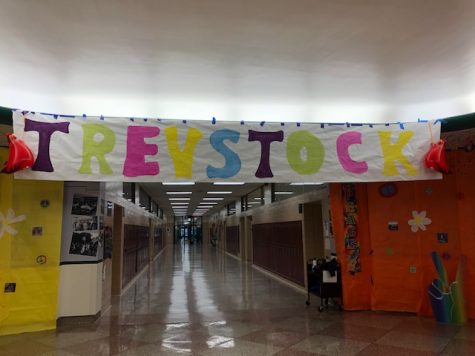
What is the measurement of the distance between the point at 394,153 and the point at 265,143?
1800 millimetres

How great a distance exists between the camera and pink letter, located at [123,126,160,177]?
4504 millimetres

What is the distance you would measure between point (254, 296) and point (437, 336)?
4109mm

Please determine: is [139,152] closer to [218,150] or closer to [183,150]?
[183,150]

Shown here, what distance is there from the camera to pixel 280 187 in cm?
1116

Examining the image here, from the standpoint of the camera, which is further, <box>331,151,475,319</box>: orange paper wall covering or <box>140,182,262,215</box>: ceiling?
<box>140,182,262,215</box>: ceiling

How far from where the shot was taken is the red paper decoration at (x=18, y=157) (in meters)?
4.12

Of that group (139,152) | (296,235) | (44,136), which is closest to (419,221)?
(296,235)

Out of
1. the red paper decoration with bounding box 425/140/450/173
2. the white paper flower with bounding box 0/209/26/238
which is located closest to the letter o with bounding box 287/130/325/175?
the red paper decoration with bounding box 425/140/450/173

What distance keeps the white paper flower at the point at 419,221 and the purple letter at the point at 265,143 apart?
306cm

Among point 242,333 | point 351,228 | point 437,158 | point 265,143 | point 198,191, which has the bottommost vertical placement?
point 242,333

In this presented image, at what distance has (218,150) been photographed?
15.5 ft

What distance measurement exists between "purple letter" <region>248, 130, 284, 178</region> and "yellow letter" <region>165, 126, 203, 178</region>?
28.7 inches

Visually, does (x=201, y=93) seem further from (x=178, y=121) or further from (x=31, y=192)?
(x=31, y=192)

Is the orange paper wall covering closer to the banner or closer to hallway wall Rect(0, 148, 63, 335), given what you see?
the banner
